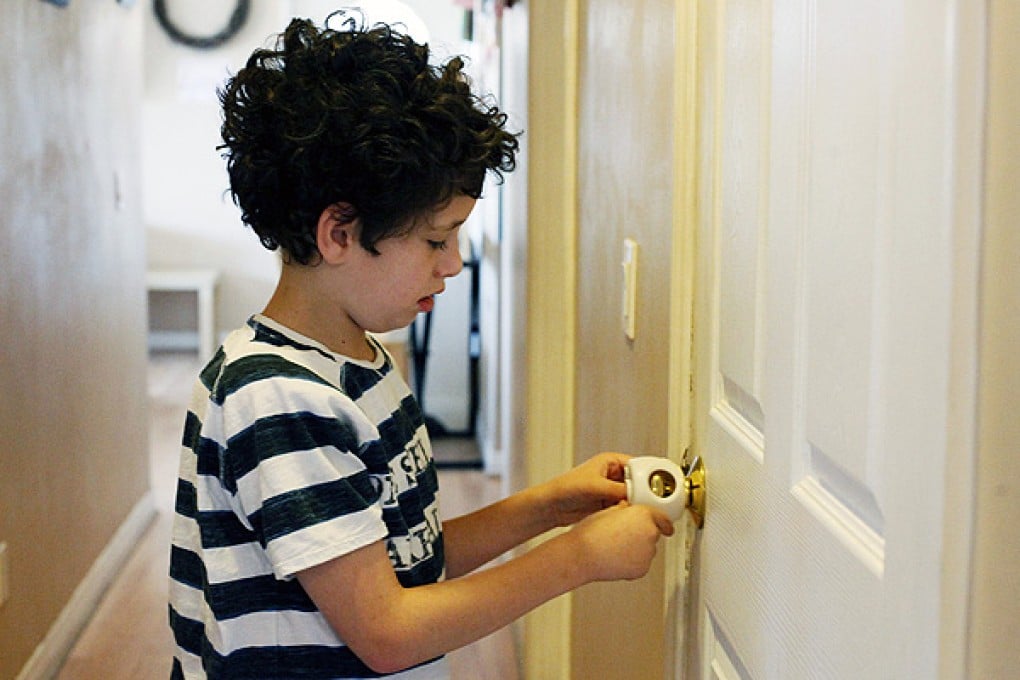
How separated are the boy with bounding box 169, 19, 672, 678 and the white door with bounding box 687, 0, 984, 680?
197 mm

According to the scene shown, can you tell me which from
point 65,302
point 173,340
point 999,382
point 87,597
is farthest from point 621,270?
point 173,340

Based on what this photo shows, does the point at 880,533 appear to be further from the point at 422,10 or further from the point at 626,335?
the point at 422,10

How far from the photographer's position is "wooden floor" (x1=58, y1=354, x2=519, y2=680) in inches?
116

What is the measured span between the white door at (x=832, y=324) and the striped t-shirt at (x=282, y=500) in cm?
29

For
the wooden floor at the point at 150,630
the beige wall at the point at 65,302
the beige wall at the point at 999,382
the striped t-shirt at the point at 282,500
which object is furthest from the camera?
the wooden floor at the point at 150,630

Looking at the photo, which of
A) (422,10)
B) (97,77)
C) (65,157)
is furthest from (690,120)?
(422,10)

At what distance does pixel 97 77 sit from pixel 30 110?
32.3 inches

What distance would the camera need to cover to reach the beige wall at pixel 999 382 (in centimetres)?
46

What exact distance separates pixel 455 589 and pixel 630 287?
47 cm

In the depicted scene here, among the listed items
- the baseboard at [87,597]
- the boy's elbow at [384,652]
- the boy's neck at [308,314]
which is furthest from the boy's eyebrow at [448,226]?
the baseboard at [87,597]

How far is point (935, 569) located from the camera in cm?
51

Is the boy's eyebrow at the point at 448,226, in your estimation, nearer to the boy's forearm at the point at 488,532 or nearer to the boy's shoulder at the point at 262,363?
the boy's shoulder at the point at 262,363

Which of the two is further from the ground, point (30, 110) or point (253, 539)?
point (30, 110)

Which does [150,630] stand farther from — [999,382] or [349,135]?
[999,382]
